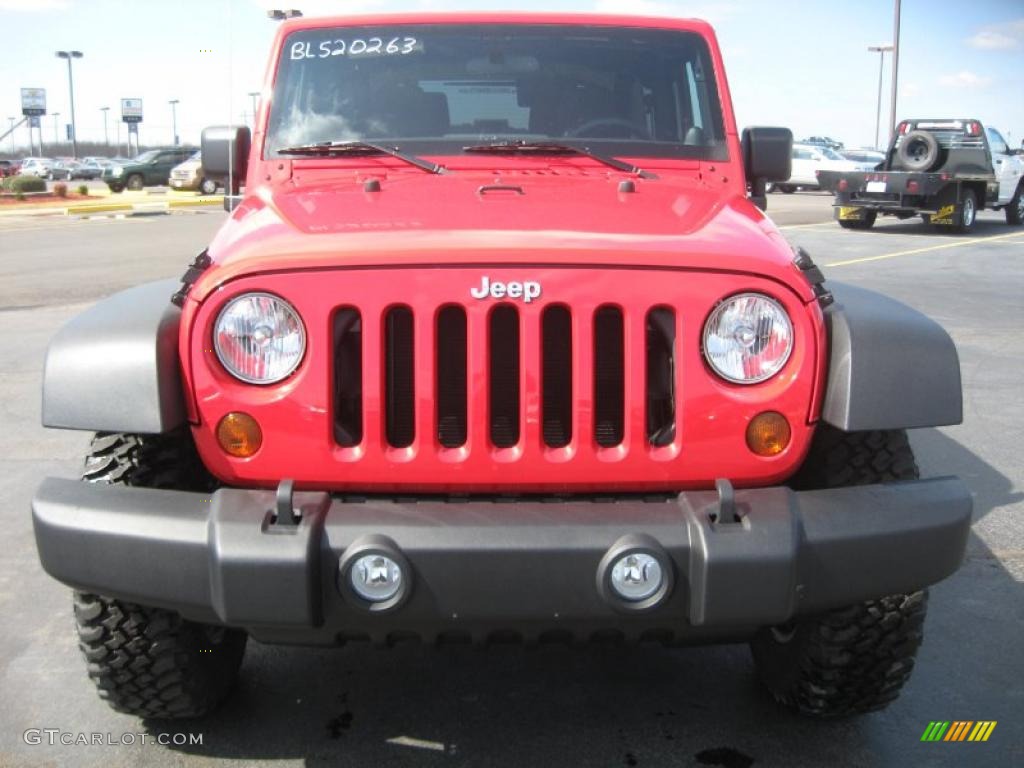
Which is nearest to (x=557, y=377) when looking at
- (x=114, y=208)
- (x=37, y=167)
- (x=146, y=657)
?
(x=146, y=657)

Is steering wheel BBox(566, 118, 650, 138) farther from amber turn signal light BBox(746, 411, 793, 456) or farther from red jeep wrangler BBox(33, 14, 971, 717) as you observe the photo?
amber turn signal light BBox(746, 411, 793, 456)

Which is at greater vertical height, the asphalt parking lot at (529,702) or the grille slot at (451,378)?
the grille slot at (451,378)

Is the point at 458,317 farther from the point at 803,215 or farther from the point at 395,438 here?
the point at 803,215

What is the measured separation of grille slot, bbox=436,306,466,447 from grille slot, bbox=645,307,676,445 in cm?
42

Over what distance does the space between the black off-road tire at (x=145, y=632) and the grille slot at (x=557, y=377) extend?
0.88 metres

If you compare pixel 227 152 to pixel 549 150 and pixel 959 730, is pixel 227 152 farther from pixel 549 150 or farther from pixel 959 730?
pixel 959 730

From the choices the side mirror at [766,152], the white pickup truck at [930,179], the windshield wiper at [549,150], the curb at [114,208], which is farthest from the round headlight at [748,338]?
the curb at [114,208]

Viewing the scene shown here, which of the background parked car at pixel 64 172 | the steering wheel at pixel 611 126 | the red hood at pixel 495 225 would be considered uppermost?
the steering wheel at pixel 611 126

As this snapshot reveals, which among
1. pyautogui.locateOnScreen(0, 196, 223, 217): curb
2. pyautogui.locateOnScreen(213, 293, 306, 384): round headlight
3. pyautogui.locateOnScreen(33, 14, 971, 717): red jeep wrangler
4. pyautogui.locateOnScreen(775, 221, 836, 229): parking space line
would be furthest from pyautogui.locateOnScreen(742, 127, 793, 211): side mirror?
pyautogui.locateOnScreen(0, 196, 223, 217): curb

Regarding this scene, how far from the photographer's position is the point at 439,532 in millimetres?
2229

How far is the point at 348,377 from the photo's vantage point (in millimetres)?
2484

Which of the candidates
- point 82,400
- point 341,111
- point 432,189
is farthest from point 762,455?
point 341,111

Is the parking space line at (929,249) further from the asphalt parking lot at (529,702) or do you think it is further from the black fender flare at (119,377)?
the black fender flare at (119,377)

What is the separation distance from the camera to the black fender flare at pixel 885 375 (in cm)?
240
